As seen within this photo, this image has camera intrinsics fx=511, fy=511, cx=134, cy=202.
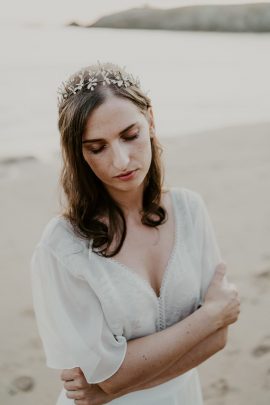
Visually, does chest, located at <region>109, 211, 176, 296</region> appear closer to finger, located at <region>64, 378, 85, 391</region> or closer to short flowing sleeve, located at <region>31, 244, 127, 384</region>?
short flowing sleeve, located at <region>31, 244, 127, 384</region>

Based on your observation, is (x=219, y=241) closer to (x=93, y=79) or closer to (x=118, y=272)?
Result: (x=118, y=272)

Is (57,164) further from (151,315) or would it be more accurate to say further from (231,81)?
(231,81)

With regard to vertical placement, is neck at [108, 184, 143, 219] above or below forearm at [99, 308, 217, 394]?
above

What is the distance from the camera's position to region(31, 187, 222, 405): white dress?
5.25 feet

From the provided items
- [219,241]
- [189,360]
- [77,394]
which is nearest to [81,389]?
[77,394]

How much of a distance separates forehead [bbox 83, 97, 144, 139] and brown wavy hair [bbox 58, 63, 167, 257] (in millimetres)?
16

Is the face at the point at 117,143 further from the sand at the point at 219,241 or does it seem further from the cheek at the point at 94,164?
the sand at the point at 219,241

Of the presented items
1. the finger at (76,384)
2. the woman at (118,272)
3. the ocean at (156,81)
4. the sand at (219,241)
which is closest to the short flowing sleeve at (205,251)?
the woman at (118,272)

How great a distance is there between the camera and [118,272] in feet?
5.55

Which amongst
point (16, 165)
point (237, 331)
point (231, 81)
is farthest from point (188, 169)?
point (231, 81)

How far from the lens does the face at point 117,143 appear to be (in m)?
1.62

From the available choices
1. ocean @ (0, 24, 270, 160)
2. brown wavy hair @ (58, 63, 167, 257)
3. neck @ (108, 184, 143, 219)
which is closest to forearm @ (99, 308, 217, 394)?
brown wavy hair @ (58, 63, 167, 257)

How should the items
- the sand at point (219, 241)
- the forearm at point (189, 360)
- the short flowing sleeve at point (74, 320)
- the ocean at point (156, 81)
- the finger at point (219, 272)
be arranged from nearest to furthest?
the short flowing sleeve at point (74, 320)
the forearm at point (189, 360)
the finger at point (219, 272)
the sand at point (219, 241)
the ocean at point (156, 81)

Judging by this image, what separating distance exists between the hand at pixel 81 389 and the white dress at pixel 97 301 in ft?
0.12
